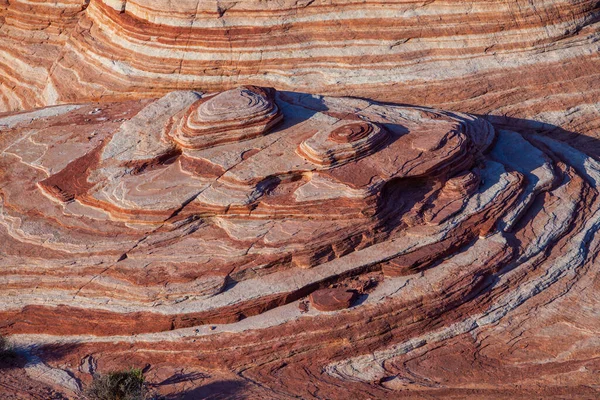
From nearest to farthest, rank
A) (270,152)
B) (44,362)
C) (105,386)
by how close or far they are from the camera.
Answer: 1. (105,386)
2. (44,362)
3. (270,152)

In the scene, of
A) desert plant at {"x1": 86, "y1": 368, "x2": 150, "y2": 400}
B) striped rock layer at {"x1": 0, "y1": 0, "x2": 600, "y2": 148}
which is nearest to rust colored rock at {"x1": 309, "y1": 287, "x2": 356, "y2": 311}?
desert plant at {"x1": 86, "y1": 368, "x2": 150, "y2": 400}

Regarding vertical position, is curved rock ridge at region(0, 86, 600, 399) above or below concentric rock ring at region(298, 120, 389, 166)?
below

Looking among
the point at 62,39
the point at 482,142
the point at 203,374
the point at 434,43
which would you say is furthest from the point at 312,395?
the point at 62,39

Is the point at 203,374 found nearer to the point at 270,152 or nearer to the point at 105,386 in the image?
the point at 105,386

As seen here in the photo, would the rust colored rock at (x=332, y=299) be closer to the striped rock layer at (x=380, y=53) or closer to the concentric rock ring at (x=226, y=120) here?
the concentric rock ring at (x=226, y=120)

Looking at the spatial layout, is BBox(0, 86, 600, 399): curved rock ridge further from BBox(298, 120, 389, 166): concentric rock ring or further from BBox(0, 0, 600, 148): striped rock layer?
BBox(0, 0, 600, 148): striped rock layer

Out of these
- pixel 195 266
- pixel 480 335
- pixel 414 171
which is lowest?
pixel 480 335
